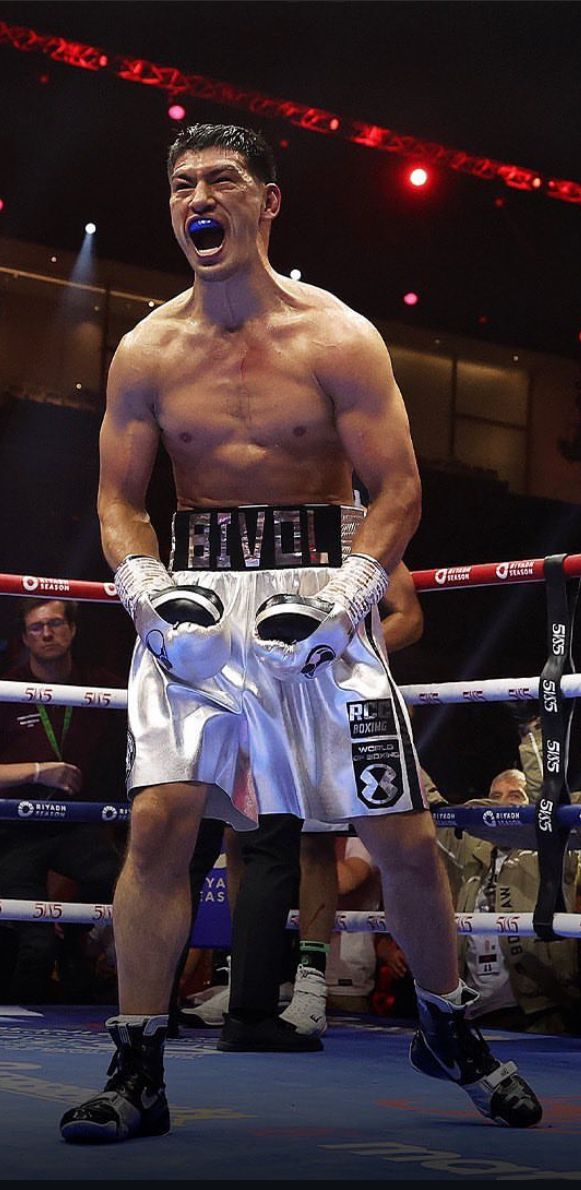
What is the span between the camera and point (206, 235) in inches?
79.2

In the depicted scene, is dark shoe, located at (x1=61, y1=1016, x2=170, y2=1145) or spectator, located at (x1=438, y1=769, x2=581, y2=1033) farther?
spectator, located at (x1=438, y1=769, x2=581, y2=1033)

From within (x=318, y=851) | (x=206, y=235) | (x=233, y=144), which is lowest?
(x=318, y=851)

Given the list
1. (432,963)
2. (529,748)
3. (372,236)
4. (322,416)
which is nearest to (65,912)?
(432,963)

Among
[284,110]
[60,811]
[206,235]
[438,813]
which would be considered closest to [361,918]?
[438,813]

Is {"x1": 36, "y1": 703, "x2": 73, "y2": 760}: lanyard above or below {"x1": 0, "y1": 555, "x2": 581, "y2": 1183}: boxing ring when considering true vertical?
above

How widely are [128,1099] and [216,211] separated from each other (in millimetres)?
1202

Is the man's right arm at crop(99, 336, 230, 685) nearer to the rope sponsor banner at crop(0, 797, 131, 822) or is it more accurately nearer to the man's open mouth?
the man's open mouth

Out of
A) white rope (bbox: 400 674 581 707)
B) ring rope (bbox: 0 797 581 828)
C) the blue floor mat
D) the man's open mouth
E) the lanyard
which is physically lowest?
the blue floor mat

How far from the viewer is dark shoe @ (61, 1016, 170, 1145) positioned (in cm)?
162

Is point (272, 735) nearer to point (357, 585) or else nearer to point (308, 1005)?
point (357, 585)

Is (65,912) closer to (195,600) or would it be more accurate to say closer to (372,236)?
(195,600)

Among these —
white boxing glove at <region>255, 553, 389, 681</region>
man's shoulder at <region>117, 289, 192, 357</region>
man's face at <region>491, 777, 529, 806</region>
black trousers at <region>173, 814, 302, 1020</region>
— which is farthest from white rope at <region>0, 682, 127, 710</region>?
man's face at <region>491, 777, 529, 806</region>

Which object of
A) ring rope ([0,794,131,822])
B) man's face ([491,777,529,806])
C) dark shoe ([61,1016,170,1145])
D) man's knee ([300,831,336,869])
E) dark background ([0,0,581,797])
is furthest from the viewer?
dark background ([0,0,581,797])

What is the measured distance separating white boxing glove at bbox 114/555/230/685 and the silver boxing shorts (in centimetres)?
4
